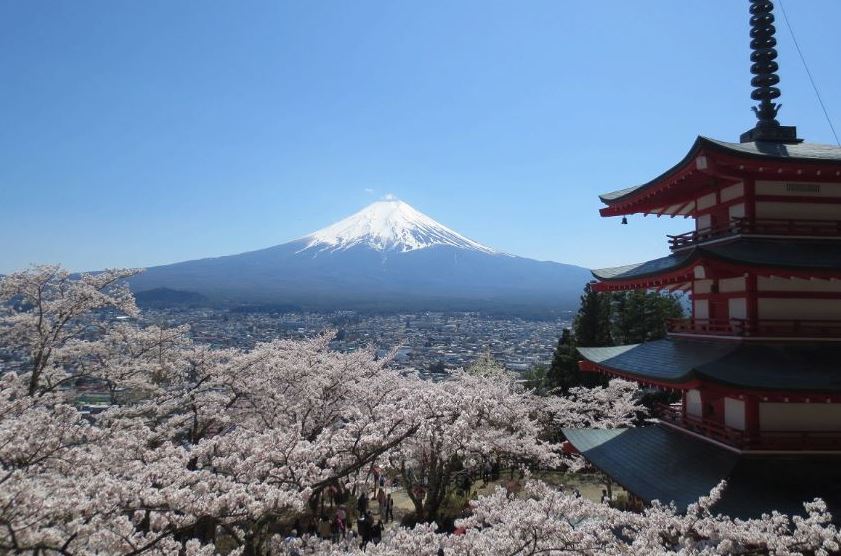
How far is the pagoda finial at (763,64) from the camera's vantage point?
33.3 ft

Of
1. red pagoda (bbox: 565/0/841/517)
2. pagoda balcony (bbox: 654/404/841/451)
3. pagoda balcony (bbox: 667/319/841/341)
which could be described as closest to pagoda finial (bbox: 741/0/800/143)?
red pagoda (bbox: 565/0/841/517)

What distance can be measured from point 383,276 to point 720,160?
114 metres

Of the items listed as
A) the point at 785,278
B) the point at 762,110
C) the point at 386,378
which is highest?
the point at 762,110

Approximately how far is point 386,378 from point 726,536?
1055 centimetres

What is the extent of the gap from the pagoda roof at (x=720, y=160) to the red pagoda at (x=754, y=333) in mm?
23

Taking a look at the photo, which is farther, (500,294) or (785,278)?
(500,294)

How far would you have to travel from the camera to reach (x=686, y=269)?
8742mm

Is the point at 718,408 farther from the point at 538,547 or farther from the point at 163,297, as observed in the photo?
the point at 163,297

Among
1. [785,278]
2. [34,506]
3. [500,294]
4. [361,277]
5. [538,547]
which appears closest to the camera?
[34,506]

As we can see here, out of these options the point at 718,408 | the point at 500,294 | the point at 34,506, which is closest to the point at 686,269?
the point at 718,408

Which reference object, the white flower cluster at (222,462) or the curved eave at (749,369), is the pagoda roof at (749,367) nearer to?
the curved eave at (749,369)

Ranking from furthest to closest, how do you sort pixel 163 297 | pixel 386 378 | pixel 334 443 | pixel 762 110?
pixel 163 297
pixel 386 378
pixel 762 110
pixel 334 443

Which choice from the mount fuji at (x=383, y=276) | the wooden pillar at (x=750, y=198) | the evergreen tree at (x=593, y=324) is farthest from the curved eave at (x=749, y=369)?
the mount fuji at (x=383, y=276)

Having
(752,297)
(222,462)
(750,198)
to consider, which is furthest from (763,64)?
(222,462)
